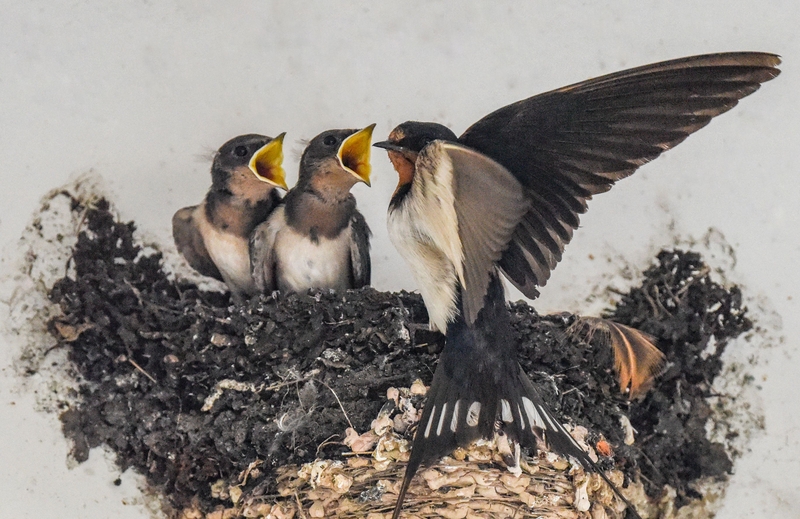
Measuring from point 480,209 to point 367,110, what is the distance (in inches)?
42.3

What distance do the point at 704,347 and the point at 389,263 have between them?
2.98 feet

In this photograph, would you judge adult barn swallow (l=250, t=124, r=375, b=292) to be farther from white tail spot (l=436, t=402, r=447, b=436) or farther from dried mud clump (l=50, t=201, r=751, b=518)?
white tail spot (l=436, t=402, r=447, b=436)

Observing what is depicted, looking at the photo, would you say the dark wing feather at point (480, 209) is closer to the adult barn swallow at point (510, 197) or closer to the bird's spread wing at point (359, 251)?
the adult barn swallow at point (510, 197)

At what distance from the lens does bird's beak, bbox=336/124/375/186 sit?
2.27 metres

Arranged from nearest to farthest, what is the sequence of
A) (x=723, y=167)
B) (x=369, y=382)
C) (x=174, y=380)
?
(x=369, y=382), (x=174, y=380), (x=723, y=167)

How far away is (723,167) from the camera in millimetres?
2555

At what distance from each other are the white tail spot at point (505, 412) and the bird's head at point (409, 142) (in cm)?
50

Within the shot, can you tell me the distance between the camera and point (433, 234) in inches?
73.5

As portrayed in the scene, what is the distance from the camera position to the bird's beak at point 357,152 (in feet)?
7.44

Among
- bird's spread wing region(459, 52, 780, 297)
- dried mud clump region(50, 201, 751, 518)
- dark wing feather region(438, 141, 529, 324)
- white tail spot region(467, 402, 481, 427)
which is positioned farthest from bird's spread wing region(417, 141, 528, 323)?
dried mud clump region(50, 201, 751, 518)

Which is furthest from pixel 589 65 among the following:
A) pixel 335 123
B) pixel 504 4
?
pixel 335 123

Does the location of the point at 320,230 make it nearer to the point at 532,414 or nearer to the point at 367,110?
the point at 367,110

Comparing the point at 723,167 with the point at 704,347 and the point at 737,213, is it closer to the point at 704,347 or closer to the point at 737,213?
the point at 737,213

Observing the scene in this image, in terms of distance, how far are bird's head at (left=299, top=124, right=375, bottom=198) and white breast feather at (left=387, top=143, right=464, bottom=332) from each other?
14.2 inches
